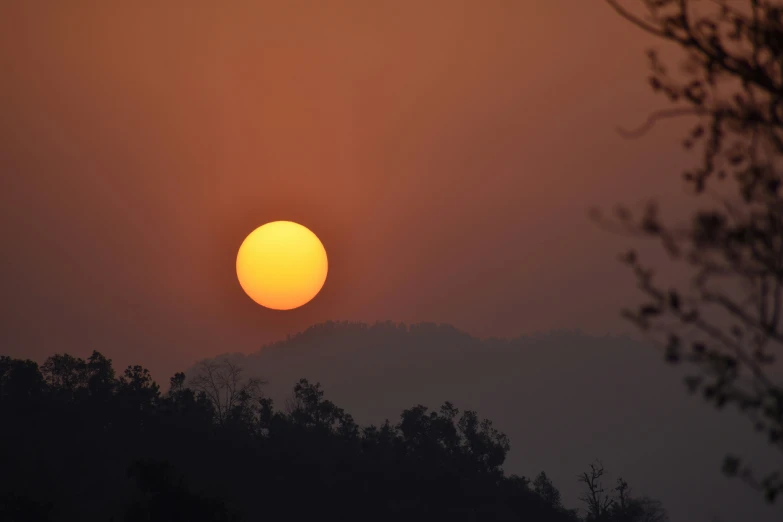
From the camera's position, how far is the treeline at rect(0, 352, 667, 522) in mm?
62938

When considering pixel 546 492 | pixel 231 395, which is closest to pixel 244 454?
pixel 231 395

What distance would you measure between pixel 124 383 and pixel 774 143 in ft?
260

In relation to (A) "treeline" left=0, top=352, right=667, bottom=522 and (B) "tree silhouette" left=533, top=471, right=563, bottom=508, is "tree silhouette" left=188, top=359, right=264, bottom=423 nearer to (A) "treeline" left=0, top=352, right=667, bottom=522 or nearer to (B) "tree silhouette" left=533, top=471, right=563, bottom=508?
(A) "treeline" left=0, top=352, right=667, bottom=522

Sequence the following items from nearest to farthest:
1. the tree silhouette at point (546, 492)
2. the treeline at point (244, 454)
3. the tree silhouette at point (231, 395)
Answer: the treeline at point (244, 454) → the tree silhouette at point (231, 395) → the tree silhouette at point (546, 492)

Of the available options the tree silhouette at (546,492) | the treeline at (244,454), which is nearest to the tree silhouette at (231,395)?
the treeline at (244,454)

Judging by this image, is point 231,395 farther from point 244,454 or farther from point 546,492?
point 546,492

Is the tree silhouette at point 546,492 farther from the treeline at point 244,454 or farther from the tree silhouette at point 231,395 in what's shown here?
the tree silhouette at point 231,395

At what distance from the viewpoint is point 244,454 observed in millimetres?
73500

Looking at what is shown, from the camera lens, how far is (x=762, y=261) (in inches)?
258

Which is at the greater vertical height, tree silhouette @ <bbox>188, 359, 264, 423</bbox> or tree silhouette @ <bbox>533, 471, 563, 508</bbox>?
tree silhouette @ <bbox>188, 359, 264, 423</bbox>

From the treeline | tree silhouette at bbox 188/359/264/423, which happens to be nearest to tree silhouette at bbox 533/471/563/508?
the treeline

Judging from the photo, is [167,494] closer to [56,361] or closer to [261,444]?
[261,444]

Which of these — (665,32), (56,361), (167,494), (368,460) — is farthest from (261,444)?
(665,32)

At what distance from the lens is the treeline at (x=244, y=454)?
206ft
